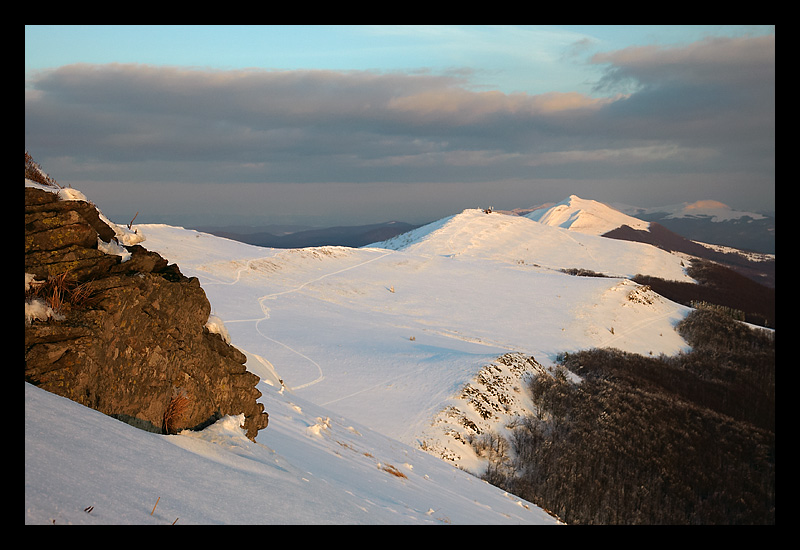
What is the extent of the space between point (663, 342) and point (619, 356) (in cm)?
708

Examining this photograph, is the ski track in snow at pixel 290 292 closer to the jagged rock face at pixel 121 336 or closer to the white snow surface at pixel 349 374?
the white snow surface at pixel 349 374

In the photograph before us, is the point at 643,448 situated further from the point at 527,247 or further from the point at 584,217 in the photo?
the point at 584,217

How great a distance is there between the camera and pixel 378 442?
38.8 feet

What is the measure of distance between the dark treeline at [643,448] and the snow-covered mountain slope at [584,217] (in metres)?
82.2

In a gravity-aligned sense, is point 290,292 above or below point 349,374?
above

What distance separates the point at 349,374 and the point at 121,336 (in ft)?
50.1

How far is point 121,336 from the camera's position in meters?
5.76

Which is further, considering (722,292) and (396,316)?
(722,292)

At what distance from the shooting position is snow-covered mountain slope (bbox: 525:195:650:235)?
109 metres

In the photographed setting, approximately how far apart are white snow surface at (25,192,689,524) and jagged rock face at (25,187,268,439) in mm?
371

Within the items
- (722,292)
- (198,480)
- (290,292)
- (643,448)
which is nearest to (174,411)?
(198,480)

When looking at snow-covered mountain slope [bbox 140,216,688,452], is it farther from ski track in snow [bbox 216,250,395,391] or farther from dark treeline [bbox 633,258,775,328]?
dark treeline [bbox 633,258,775,328]
